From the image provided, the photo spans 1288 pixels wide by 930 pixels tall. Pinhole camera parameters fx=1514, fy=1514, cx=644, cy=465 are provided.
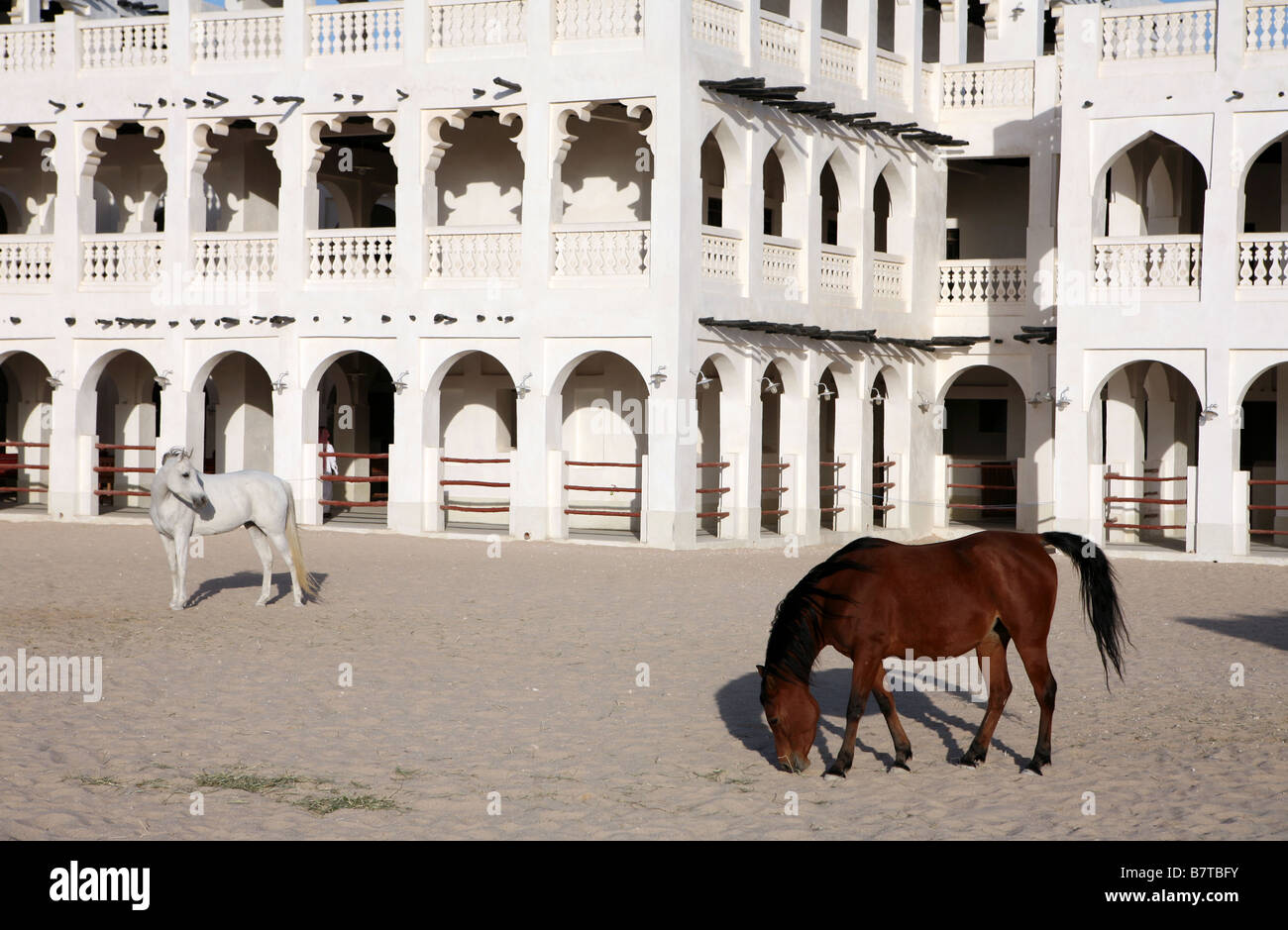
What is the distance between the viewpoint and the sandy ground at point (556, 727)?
811 centimetres

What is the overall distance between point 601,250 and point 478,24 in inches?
175

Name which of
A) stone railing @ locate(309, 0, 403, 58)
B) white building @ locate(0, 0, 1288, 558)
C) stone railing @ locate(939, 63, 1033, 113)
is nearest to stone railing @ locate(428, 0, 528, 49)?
white building @ locate(0, 0, 1288, 558)

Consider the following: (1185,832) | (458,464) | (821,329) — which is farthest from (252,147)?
(1185,832)

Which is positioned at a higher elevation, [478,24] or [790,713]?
[478,24]

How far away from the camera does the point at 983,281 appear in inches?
1158

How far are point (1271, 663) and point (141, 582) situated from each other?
1251cm

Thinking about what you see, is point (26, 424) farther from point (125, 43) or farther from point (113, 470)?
point (125, 43)

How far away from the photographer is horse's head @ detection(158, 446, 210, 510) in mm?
15586

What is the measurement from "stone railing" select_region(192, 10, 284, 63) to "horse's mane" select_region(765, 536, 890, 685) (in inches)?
831

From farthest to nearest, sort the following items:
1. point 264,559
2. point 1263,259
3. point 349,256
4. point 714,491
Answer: point 349,256
point 714,491
point 1263,259
point 264,559

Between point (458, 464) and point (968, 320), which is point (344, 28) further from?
point (968, 320)

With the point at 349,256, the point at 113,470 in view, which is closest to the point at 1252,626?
the point at 349,256

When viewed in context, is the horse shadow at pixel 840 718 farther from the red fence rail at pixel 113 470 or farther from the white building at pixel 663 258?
the red fence rail at pixel 113 470

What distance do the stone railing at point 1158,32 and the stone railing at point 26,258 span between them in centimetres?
1927
